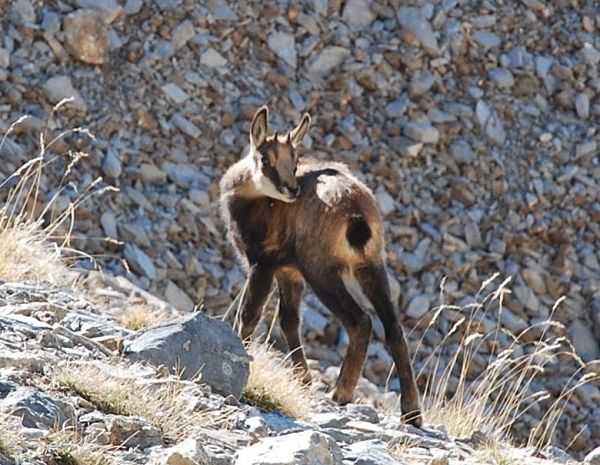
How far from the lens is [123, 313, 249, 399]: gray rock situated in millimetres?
5570

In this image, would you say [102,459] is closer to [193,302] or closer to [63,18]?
[193,302]

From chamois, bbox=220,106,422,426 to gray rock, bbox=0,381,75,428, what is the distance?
258cm

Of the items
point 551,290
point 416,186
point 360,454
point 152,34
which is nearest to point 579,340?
point 551,290

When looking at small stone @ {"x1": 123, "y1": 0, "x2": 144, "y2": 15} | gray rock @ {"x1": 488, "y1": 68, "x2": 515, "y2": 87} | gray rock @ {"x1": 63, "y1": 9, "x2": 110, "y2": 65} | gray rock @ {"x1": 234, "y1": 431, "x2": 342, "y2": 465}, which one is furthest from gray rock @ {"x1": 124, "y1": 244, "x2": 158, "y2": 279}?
gray rock @ {"x1": 234, "y1": 431, "x2": 342, "y2": 465}

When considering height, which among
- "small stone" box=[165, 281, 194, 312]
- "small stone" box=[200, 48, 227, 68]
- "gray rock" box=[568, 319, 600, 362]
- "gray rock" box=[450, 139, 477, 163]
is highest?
"small stone" box=[200, 48, 227, 68]

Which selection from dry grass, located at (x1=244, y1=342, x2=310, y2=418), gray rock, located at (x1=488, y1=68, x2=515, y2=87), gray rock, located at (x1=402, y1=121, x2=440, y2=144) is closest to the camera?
dry grass, located at (x1=244, y1=342, x2=310, y2=418)

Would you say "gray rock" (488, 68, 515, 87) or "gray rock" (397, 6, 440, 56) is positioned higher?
"gray rock" (397, 6, 440, 56)

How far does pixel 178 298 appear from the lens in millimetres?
10992

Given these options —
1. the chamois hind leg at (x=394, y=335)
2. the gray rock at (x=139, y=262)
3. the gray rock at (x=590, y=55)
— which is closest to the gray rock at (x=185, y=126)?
the gray rock at (x=139, y=262)

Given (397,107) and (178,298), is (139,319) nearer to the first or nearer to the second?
(178,298)

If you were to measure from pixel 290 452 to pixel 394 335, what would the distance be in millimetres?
2657

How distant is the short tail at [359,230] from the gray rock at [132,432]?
7.93ft

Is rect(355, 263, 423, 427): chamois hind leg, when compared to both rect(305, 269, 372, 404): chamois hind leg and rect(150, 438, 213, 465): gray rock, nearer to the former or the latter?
rect(305, 269, 372, 404): chamois hind leg

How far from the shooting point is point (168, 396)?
5.01 meters
